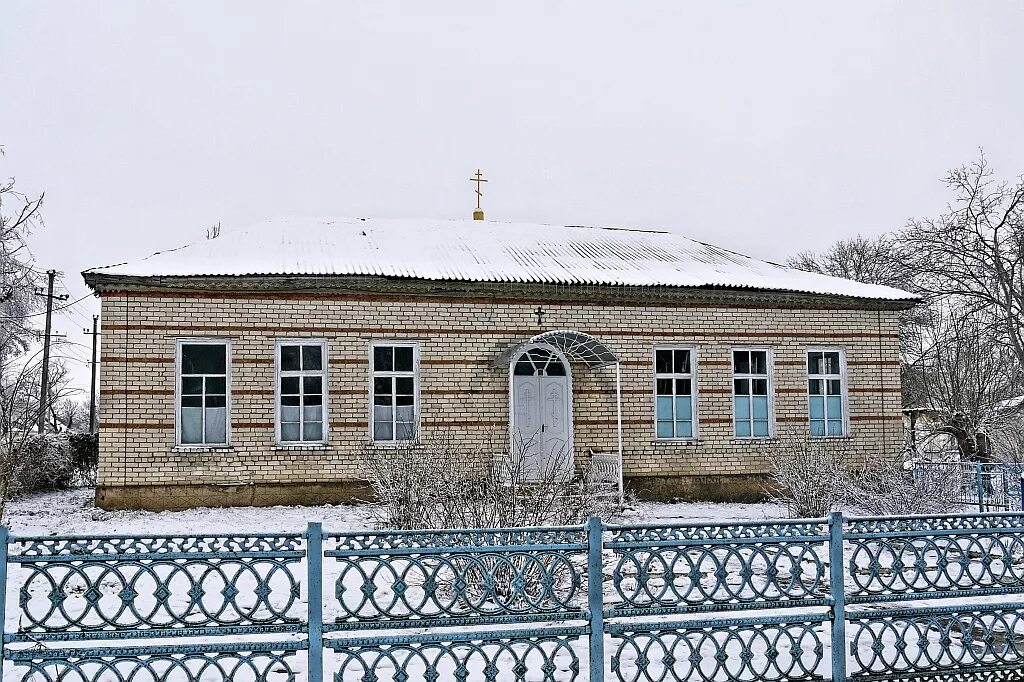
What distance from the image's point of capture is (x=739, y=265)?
16.4 meters

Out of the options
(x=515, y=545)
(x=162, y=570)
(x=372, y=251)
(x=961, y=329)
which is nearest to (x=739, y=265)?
(x=372, y=251)

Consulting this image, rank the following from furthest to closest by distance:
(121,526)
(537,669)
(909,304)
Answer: (909,304) → (121,526) → (537,669)

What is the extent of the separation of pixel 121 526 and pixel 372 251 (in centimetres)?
533

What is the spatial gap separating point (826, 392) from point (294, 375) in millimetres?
7906

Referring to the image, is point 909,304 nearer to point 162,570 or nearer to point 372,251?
point 372,251

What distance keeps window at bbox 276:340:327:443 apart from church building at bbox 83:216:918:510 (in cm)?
2

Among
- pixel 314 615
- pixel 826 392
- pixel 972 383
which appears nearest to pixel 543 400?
Answer: pixel 826 392

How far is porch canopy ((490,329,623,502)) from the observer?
13.1m

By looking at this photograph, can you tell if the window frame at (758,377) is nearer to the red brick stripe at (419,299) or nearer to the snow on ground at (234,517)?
the red brick stripe at (419,299)

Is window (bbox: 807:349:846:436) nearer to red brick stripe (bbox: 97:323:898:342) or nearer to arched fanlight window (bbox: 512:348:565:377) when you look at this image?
red brick stripe (bbox: 97:323:898:342)

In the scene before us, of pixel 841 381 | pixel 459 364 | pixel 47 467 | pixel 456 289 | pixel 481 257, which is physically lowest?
pixel 47 467

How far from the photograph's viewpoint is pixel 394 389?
13164 mm

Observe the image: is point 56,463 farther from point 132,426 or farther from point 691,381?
point 691,381

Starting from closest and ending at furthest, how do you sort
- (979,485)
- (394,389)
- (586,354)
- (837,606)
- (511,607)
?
(837,606) → (511,607) → (979,485) → (394,389) → (586,354)
